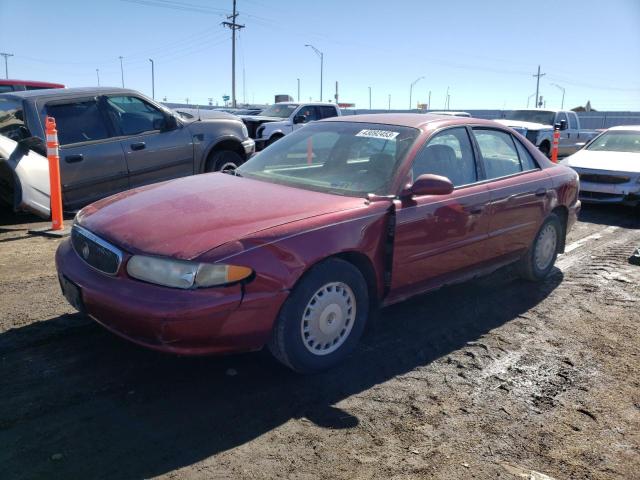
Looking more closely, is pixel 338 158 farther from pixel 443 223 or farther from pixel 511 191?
pixel 511 191

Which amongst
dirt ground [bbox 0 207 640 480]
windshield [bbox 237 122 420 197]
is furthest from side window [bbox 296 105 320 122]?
dirt ground [bbox 0 207 640 480]

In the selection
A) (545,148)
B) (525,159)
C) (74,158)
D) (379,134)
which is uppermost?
(379,134)

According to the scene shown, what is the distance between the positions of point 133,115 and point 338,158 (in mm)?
4352

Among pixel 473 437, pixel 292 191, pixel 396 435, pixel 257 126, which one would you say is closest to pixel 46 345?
pixel 292 191

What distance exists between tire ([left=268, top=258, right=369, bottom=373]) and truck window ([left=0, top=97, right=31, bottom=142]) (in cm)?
508

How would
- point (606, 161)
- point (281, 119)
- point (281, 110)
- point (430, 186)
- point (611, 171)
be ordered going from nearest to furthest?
point (430, 186)
point (611, 171)
point (606, 161)
point (281, 119)
point (281, 110)

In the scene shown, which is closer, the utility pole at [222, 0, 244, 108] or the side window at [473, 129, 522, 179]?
the side window at [473, 129, 522, 179]

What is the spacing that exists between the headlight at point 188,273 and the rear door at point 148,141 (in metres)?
4.63

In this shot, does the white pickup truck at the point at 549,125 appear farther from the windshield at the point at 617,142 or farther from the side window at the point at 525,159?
the side window at the point at 525,159

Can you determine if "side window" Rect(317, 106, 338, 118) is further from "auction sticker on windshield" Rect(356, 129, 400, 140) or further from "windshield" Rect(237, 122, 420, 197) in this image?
"auction sticker on windshield" Rect(356, 129, 400, 140)

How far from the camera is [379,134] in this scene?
4.22 m

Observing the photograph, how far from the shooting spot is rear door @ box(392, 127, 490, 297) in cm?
376

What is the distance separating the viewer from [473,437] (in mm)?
2826

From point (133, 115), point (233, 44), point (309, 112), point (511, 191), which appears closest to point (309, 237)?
point (511, 191)
